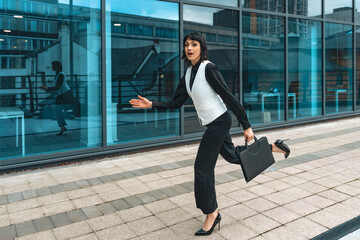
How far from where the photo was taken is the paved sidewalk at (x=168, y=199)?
3387 millimetres

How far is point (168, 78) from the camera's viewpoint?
7.36 m

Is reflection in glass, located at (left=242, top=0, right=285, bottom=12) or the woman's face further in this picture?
reflection in glass, located at (left=242, top=0, right=285, bottom=12)

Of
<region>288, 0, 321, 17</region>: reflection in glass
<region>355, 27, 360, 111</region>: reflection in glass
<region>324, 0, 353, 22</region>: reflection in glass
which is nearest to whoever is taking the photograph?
<region>288, 0, 321, 17</region>: reflection in glass

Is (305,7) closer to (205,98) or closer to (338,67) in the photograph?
(338,67)

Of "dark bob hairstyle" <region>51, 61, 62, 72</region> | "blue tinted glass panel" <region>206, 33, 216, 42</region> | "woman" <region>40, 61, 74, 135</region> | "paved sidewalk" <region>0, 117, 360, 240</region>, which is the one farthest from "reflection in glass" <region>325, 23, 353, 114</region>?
"dark bob hairstyle" <region>51, 61, 62, 72</region>

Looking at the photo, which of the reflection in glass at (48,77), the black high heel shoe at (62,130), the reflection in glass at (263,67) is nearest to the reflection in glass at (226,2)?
the reflection in glass at (263,67)

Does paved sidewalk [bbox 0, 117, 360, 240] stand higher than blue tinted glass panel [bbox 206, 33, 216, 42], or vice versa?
blue tinted glass panel [bbox 206, 33, 216, 42]

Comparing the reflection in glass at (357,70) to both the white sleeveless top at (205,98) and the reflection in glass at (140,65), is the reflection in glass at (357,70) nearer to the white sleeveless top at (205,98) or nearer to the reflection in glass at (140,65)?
the reflection in glass at (140,65)

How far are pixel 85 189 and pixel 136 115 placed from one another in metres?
2.52

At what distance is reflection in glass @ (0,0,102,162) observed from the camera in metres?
5.48

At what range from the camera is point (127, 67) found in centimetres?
676

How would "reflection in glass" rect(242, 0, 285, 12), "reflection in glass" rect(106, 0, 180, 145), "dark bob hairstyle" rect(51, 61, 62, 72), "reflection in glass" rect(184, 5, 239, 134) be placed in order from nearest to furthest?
"dark bob hairstyle" rect(51, 61, 62, 72) → "reflection in glass" rect(106, 0, 180, 145) → "reflection in glass" rect(184, 5, 239, 134) → "reflection in glass" rect(242, 0, 285, 12)

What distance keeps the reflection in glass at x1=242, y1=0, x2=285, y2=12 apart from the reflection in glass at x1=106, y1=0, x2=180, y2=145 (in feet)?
7.49

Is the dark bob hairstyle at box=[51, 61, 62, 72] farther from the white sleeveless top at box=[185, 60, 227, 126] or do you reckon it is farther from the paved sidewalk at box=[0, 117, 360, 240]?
the white sleeveless top at box=[185, 60, 227, 126]
